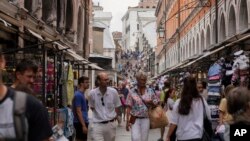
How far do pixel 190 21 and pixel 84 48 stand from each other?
971cm

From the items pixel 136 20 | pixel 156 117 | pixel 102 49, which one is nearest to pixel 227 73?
pixel 156 117

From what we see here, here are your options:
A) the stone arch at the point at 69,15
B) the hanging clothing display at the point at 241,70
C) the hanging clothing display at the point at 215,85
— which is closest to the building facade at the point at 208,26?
the hanging clothing display at the point at 241,70

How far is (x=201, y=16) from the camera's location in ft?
108

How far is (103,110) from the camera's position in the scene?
361 inches

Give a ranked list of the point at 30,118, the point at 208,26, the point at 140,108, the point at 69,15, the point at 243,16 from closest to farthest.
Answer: the point at 30,118 → the point at 140,108 → the point at 243,16 → the point at 69,15 → the point at 208,26

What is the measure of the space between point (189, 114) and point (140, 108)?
2277 mm

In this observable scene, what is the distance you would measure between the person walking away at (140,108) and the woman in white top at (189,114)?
213 cm

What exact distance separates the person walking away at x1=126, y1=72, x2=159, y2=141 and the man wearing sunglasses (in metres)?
0.30

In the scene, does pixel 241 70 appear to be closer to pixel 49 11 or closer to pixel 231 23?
pixel 49 11

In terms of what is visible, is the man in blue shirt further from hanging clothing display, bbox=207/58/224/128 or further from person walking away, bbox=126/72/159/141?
hanging clothing display, bbox=207/58/224/128

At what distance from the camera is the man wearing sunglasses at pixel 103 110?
902 cm

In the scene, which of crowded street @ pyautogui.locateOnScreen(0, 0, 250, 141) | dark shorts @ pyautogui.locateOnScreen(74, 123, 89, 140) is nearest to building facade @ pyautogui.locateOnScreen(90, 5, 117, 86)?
crowded street @ pyautogui.locateOnScreen(0, 0, 250, 141)

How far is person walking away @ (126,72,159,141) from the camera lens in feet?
29.8

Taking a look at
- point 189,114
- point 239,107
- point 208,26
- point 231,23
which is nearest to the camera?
point 239,107
